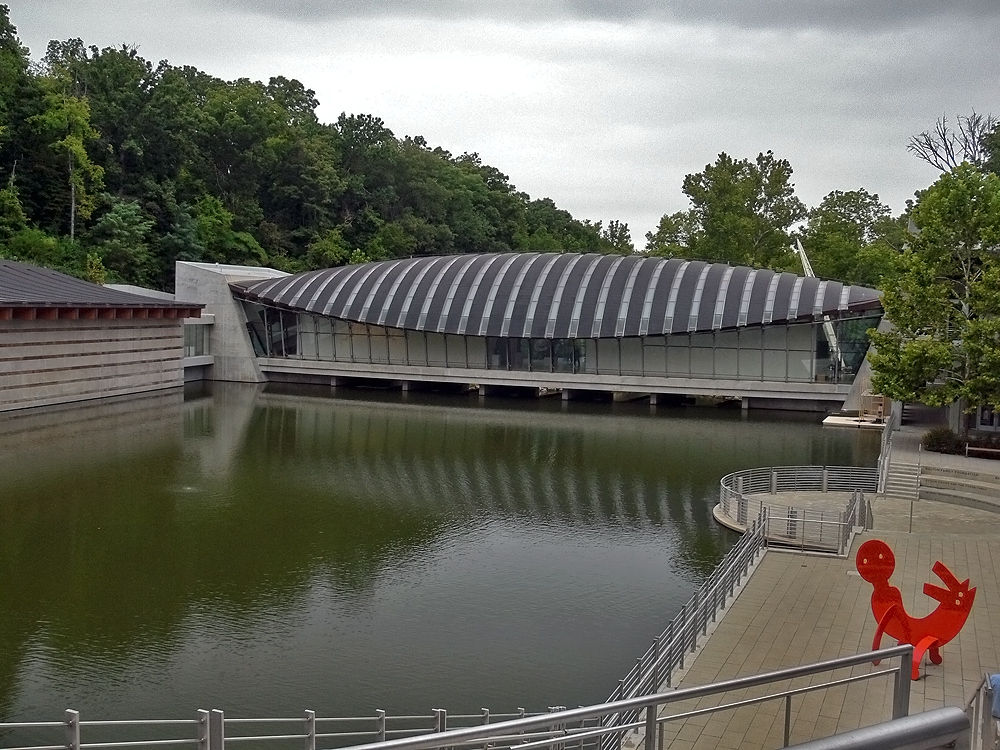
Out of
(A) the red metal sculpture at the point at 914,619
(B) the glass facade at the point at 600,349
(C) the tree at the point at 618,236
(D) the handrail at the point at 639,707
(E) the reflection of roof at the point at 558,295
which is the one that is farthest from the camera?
(C) the tree at the point at 618,236

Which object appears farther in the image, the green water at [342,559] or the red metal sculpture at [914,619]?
the green water at [342,559]

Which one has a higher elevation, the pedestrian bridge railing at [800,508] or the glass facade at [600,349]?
the glass facade at [600,349]

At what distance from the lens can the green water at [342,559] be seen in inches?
604

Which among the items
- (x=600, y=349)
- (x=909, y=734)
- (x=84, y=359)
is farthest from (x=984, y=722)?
(x=600, y=349)

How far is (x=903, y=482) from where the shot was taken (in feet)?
97.0

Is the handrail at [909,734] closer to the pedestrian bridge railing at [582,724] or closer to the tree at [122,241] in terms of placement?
the pedestrian bridge railing at [582,724]

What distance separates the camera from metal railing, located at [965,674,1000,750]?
7.60 metres

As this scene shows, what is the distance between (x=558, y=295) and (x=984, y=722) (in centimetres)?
4916

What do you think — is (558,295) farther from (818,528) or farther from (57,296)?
(818,528)

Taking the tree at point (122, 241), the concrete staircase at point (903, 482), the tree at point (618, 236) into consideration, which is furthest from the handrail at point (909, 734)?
the tree at point (618, 236)

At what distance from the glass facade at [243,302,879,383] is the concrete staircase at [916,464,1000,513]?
69.9ft

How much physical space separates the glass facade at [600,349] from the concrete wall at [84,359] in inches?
295

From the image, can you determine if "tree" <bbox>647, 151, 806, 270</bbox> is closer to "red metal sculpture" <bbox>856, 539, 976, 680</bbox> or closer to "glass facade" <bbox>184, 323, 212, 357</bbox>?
"glass facade" <bbox>184, 323, 212, 357</bbox>

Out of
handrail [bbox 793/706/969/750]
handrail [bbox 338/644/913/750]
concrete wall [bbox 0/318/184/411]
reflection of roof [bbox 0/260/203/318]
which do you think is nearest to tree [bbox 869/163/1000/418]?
handrail [bbox 338/644/913/750]
